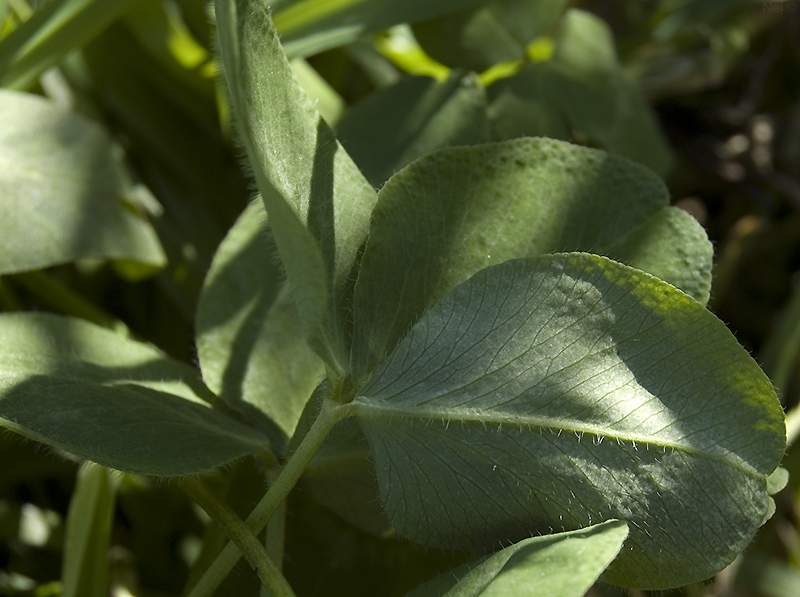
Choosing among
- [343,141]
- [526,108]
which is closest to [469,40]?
[526,108]

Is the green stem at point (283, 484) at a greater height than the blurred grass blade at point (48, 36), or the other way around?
the blurred grass blade at point (48, 36)

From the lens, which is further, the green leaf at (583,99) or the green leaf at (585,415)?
the green leaf at (583,99)

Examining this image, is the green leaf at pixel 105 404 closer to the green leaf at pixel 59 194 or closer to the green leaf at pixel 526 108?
the green leaf at pixel 59 194

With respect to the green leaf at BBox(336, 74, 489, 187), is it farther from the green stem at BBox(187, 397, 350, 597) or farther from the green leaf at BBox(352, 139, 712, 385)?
the green stem at BBox(187, 397, 350, 597)

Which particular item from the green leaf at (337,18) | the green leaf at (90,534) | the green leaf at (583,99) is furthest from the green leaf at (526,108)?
the green leaf at (90,534)

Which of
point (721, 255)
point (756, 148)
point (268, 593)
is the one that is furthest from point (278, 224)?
point (756, 148)

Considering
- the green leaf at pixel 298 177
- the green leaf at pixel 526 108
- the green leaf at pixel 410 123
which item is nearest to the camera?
the green leaf at pixel 298 177

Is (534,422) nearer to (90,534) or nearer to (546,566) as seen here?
(546,566)

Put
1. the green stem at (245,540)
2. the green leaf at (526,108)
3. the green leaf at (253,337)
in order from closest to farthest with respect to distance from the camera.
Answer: the green stem at (245,540) < the green leaf at (253,337) < the green leaf at (526,108)
